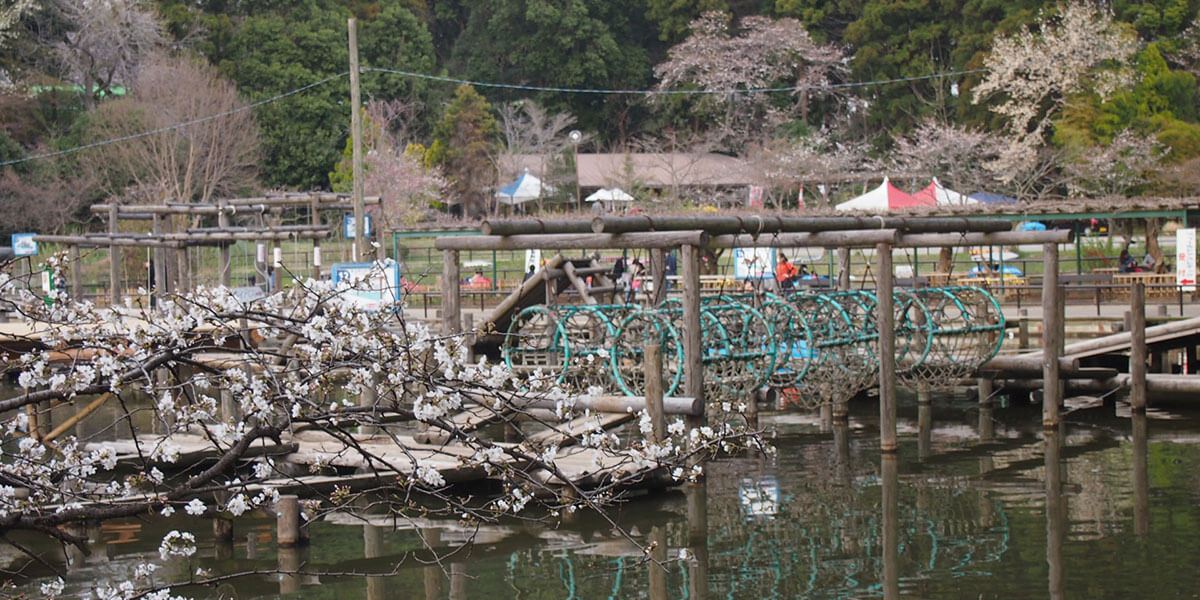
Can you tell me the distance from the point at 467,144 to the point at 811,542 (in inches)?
1502

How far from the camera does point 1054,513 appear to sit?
37.0 ft

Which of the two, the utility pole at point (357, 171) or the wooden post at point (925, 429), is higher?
the utility pole at point (357, 171)

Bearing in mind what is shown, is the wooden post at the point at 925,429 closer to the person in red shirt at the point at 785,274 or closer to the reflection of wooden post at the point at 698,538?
the reflection of wooden post at the point at 698,538

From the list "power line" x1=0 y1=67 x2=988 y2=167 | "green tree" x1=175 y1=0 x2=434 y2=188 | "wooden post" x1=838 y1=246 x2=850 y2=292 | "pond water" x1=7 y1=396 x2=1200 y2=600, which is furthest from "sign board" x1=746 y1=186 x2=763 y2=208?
"pond water" x1=7 y1=396 x2=1200 y2=600

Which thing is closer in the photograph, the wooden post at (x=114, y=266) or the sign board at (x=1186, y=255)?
the sign board at (x=1186, y=255)

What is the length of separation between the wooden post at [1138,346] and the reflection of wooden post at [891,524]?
3863mm

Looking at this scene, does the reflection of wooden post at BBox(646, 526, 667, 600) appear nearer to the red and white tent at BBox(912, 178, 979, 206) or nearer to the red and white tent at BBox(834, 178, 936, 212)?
the red and white tent at BBox(834, 178, 936, 212)

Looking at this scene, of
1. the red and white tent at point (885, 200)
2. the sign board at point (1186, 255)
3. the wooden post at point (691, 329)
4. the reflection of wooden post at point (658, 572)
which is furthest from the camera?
the red and white tent at point (885, 200)

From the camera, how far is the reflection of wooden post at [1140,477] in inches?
426

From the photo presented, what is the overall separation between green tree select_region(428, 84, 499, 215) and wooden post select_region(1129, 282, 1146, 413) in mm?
32686

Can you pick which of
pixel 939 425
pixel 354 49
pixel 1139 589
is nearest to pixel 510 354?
pixel 939 425

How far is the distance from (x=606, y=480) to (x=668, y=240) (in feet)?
7.88

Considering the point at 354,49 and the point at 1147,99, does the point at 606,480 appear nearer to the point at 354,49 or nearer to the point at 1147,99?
the point at 354,49

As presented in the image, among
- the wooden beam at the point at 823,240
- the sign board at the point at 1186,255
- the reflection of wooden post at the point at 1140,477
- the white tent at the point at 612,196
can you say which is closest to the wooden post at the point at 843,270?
the wooden beam at the point at 823,240
